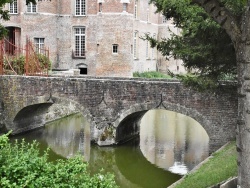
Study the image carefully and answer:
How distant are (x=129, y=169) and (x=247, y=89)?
9.98 metres

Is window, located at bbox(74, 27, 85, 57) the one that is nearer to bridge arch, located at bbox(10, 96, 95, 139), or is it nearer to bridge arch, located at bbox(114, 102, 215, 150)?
bridge arch, located at bbox(10, 96, 95, 139)

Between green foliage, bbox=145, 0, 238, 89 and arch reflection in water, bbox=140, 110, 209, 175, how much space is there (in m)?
3.96

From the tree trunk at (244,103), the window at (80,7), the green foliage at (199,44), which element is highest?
the window at (80,7)

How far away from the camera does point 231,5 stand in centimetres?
1087

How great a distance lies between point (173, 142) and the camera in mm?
19297

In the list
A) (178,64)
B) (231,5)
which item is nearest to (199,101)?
(231,5)

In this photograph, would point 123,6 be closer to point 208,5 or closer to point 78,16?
point 78,16

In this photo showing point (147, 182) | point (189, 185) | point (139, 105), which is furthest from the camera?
point (139, 105)

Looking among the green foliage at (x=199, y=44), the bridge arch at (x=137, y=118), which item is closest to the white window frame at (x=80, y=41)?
the bridge arch at (x=137, y=118)

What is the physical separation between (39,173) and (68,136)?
48.1ft

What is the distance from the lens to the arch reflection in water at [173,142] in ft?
53.9

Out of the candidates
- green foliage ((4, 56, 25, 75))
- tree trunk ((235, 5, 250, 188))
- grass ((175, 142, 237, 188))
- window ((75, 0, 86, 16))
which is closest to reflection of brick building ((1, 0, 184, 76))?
window ((75, 0, 86, 16))

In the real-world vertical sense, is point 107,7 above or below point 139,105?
above

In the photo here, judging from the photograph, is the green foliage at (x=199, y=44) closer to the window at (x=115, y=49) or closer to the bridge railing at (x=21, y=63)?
the bridge railing at (x=21, y=63)
